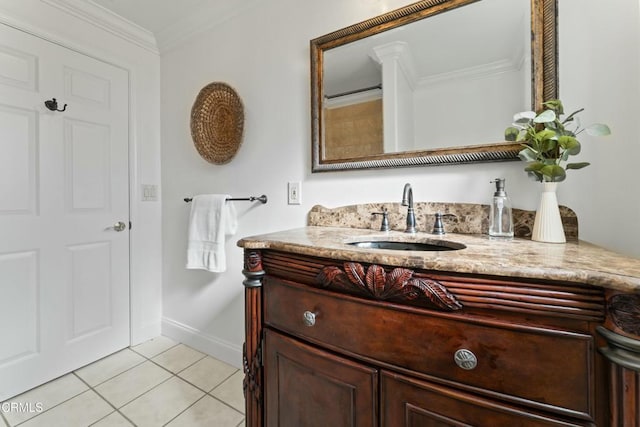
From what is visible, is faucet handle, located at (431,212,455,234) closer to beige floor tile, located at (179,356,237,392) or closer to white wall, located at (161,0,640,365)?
white wall, located at (161,0,640,365)

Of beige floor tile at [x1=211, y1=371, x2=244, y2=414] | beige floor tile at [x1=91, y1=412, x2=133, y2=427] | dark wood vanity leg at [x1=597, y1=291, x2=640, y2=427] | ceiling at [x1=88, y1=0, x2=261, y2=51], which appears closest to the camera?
dark wood vanity leg at [x1=597, y1=291, x2=640, y2=427]

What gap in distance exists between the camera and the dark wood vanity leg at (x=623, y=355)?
1.42 feet

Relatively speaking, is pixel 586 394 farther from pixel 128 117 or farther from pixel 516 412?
pixel 128 117

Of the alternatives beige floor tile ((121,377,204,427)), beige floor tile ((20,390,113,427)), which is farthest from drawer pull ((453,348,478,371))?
beige floor tile ((20,390,113,427))

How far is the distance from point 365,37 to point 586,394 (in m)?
1.36

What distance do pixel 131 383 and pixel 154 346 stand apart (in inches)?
16.4

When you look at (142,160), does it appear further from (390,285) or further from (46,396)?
(390,285)

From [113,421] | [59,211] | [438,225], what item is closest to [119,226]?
[59,211]

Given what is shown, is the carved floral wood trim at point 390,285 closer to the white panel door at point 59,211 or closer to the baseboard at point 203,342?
the baseboard at point 203,342

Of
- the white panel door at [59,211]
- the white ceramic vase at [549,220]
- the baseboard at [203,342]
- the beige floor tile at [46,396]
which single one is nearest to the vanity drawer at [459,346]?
the white ceramic vase at [549,220]

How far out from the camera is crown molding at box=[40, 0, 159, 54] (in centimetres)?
161

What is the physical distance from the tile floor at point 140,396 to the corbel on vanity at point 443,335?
652mm

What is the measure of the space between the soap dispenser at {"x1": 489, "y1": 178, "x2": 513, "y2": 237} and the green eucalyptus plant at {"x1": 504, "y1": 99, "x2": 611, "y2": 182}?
96 millimetres

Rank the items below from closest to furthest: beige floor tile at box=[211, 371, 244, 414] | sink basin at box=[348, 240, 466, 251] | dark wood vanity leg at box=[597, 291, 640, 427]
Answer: dark wood vanity leg at box=[597, 291, 640, 427], sink basin at box=[348, 240, 466, 251], beige floor tile at box=[211, 371, 244, 414]
